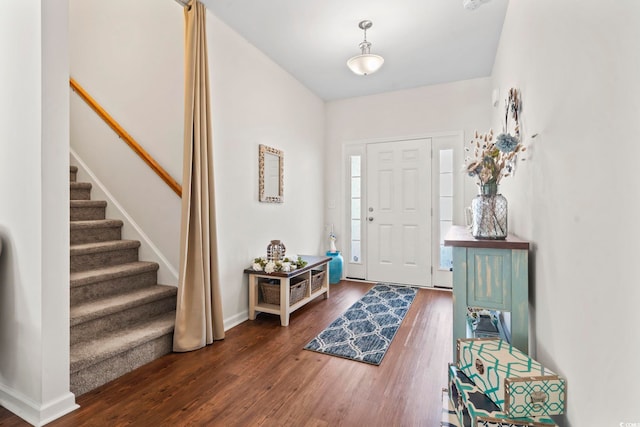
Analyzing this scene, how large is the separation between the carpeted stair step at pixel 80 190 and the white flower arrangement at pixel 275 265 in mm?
1805

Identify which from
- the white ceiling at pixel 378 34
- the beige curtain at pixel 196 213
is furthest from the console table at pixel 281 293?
the white ceiling at pixel 378 34

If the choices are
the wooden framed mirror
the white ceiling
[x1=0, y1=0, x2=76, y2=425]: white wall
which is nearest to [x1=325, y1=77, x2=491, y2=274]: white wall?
the white ceiling

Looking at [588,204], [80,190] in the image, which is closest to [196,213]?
[80,190]

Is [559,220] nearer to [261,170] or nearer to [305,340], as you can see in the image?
[305,340]

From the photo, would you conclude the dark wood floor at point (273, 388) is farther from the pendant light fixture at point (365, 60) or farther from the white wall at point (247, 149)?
the pendant light fixture at point (365, 60)

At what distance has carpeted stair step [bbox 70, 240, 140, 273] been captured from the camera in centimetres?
240

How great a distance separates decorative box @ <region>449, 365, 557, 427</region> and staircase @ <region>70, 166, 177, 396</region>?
1.92m

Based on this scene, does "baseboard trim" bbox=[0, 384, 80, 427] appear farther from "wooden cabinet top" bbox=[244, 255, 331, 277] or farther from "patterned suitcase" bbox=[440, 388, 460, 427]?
"patterned suitcase" bbox=[440, 388, 460, 427]

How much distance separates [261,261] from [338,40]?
2297 mm

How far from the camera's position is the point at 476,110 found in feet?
13.2

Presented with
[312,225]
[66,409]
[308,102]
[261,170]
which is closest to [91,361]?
[66,409]

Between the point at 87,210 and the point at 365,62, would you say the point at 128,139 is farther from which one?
the point at 365,62

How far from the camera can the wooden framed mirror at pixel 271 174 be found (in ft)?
10.8

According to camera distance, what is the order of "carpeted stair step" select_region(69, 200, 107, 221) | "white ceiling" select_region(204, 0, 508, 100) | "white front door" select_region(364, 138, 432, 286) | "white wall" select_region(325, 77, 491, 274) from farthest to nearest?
"white front door" select_region(364, 138, 432, 286) < "white wall" select_region(325, 77, 491, 274) < "carpeted stair step" select_region(69, 200, 107, 221) < "white ceiling" select_region(204, 0, 508, 100)
